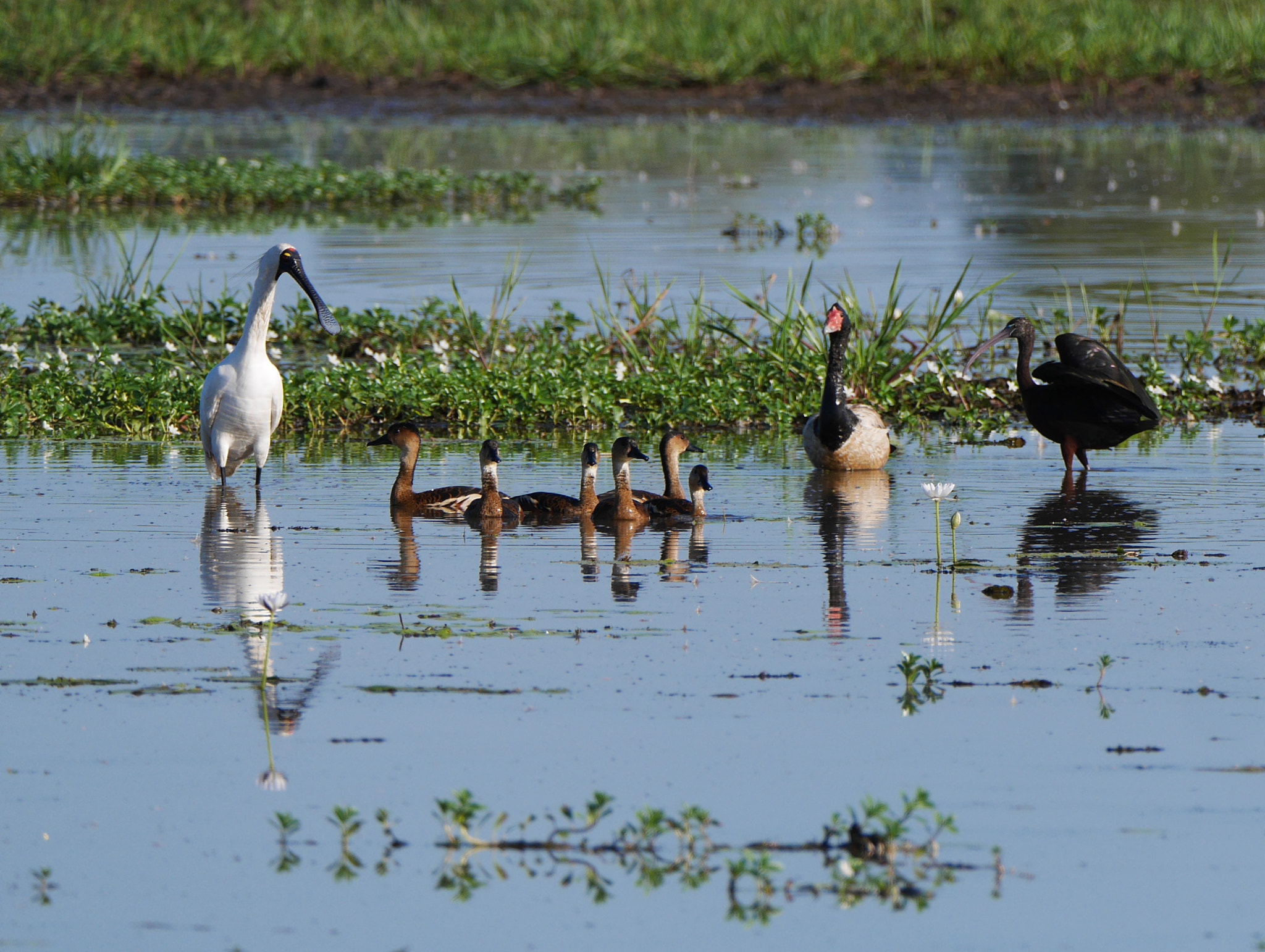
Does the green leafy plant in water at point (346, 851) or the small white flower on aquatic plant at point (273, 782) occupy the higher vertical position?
the small white flower on aquatic plant at point (273, 782)

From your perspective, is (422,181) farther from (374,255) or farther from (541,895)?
(541,895)

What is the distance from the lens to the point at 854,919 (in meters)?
4.83

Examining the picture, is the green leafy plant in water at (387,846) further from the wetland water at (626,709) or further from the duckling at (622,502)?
the duckling at (622,502)

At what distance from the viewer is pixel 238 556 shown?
346 inches

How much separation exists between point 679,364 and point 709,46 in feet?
75.8

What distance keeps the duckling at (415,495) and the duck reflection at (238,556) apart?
0.64 metres

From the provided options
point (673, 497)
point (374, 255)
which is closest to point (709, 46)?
point (374, 255)

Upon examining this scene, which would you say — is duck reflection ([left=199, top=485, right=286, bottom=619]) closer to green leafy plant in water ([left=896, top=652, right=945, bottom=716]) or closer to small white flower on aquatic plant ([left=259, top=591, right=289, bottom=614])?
small white flower on aquatic plant ([left=259, top=591, right=289, bottom=614])

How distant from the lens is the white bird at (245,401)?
10297mm

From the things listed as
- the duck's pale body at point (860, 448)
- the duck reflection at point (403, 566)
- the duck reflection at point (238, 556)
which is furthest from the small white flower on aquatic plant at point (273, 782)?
the duck's pale body at point (860, 448)

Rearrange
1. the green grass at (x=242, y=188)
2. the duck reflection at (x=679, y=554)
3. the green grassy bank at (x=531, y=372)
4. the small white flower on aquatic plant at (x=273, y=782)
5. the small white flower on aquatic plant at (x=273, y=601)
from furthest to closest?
the green grass at (x=242, y=188), the green grassy bank at (x=531, y=372), the duck reflection at (x=679, y=554), the small white flower on aquatic plant at (x=273, y=601), the small white flower on aquatic plant at (x=273, y=782)

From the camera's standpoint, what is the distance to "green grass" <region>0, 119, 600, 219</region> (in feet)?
77.1

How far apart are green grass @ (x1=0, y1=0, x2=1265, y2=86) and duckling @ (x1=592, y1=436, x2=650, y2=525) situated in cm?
2554

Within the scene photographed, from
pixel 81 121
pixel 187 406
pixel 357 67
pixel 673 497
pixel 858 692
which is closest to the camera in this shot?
pixel 858 692
